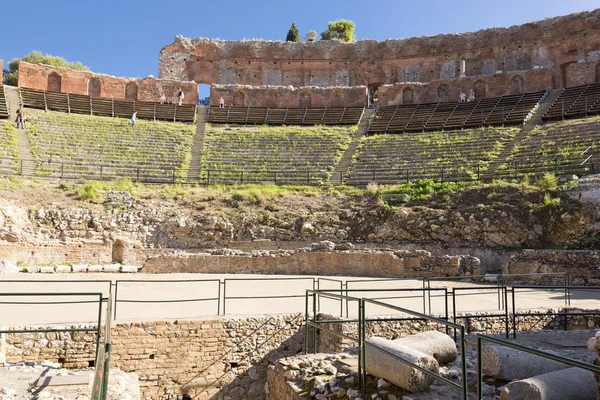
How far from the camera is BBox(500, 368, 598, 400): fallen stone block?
13.9ft

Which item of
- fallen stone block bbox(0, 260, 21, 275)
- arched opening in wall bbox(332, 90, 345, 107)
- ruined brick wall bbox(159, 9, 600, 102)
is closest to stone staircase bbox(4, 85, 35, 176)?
fallen stone block bbox(0, 260, 21, 275)

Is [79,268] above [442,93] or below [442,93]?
below

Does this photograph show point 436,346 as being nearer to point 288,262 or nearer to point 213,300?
point 213,300

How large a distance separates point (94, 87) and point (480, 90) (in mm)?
31304

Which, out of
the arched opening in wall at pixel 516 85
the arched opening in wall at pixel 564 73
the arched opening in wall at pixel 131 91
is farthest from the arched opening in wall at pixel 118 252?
the arched opening in wall at pixel 564 73

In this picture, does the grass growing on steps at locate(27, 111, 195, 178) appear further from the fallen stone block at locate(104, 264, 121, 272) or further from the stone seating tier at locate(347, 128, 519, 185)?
the stone seating tier at locate(347, 128, 519, 185)

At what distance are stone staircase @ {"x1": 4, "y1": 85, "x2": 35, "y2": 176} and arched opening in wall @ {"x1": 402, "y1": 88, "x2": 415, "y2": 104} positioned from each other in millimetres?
27867

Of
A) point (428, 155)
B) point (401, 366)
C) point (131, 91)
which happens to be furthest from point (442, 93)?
point (401, 366)

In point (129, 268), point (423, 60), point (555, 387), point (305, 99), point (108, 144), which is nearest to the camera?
point (555, 387)

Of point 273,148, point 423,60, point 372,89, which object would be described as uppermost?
point 423,60

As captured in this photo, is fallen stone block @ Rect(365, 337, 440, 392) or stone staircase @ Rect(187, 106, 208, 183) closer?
fallen stone block @ Rect(365, 337, 440, 392)

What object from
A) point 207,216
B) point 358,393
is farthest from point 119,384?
point 207,216

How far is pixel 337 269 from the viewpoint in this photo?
1848cm

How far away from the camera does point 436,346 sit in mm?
6430
